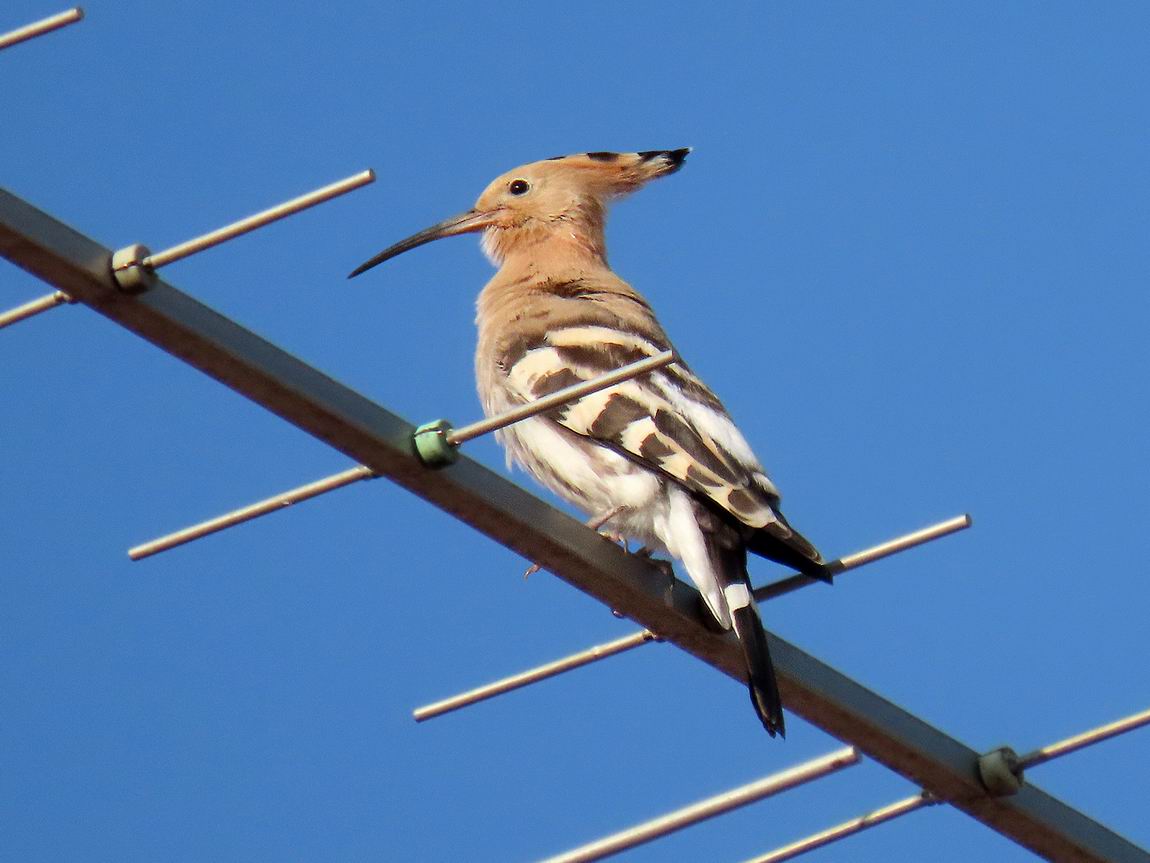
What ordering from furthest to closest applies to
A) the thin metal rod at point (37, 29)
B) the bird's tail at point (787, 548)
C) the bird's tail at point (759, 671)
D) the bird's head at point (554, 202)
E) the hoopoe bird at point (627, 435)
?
the bird's head at point (554, 202)
the hoopoe bird at point (627, 435)
the bird's tail at point (787, 548)
the bird's tail at point (759, 671)
the thin metal rod at point (37, 29)

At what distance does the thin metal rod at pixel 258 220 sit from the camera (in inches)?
78.1

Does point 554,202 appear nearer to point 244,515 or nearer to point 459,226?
point 459,226

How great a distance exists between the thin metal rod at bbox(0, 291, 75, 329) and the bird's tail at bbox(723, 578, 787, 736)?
40.3 inches

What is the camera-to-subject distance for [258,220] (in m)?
2.06

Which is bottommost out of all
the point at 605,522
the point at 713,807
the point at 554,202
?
the point at 713,807

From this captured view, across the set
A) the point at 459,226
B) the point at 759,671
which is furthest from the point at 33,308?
the point at 459,226

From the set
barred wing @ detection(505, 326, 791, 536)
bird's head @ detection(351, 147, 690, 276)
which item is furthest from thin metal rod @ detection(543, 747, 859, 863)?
bird's head @ detection(351, 147, 690, 276)

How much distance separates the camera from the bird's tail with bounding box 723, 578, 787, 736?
2510mm

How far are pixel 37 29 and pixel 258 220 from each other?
11.6 inches

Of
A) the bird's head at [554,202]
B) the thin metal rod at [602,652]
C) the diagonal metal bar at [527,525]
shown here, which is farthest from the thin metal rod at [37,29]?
the bird's head at [554,202]

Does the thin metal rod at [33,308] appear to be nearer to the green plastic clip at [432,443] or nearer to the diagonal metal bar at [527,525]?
the diagonal metal bar at [527,525]

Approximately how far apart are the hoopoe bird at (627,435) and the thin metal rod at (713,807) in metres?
0.09

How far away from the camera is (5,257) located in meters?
1.88

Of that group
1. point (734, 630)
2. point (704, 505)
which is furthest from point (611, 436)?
Result: point (734, 630)
